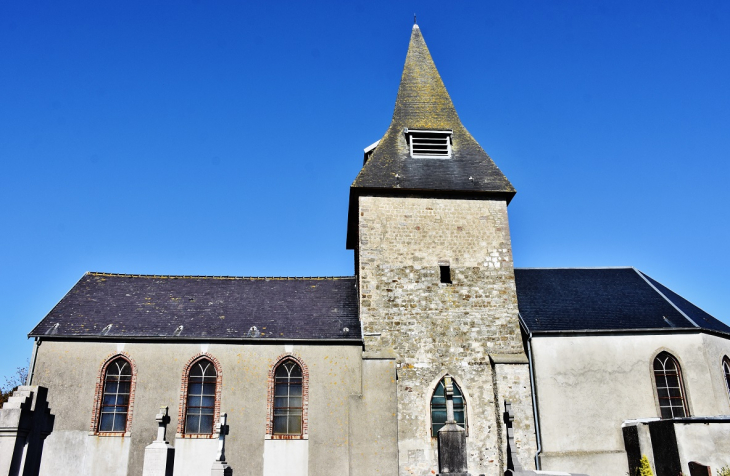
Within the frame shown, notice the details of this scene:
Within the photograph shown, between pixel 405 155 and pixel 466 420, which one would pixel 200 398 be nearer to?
pixel 466 420

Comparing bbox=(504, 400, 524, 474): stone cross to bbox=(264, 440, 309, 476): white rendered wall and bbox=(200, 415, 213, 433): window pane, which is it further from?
bbox=(200, 415, 213, 433): window pane

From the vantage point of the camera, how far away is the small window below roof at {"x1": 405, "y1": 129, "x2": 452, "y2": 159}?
21125 mm

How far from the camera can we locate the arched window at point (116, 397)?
16.9 m

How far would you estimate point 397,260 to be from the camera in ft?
62.0

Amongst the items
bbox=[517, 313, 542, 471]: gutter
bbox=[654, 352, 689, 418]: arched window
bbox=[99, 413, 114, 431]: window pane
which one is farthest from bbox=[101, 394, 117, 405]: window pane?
bbox=[654, 352, 689, 418]: arched window

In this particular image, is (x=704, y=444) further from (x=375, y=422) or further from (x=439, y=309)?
(x=375, y=422)

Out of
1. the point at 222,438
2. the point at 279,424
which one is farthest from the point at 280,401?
the point at 222,438

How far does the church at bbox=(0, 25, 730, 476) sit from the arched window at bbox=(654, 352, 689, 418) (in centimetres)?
6

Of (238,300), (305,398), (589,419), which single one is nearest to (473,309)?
(589,419)

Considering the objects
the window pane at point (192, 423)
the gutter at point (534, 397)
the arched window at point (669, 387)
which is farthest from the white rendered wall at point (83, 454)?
the arched window at point (669, 387)

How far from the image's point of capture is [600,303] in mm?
19328

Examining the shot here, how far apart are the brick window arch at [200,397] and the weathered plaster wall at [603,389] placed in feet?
30.3

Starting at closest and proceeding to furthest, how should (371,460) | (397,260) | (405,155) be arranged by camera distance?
(371,460) < (397,260) < (405,155)

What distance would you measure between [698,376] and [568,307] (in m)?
4.03
